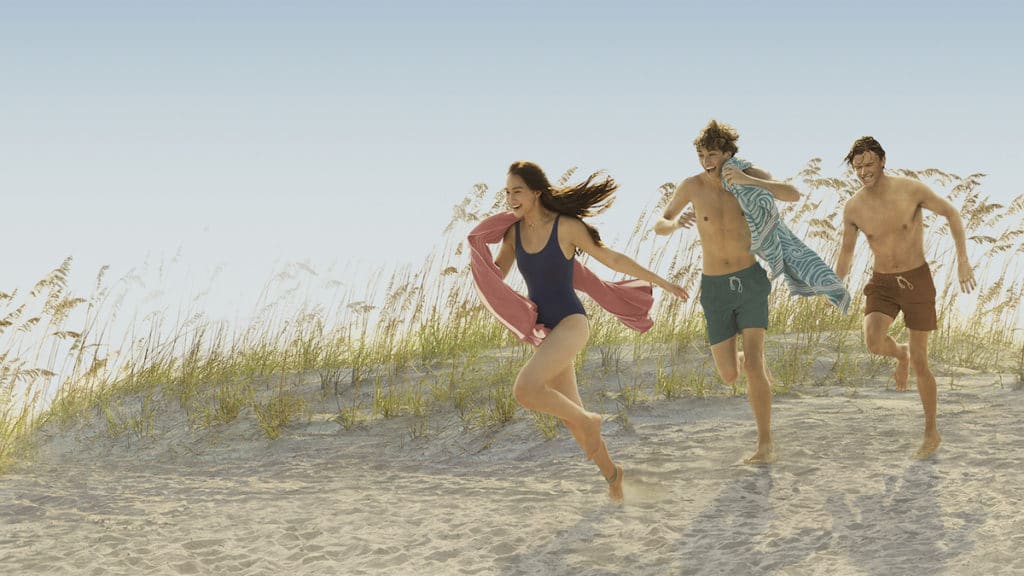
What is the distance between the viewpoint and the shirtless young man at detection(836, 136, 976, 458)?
582cm

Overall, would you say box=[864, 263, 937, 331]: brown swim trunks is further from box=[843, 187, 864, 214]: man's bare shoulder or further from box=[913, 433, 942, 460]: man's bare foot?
box=[913, 433, 942, 460]: man's bare foot

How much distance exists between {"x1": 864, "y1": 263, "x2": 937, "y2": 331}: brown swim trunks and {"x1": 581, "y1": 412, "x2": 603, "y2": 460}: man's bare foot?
1956 mm

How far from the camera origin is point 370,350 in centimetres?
946

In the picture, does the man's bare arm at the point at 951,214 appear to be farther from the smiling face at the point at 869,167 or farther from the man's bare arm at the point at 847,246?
the man's bare arm at the point at 847,246

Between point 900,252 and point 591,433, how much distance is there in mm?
2217

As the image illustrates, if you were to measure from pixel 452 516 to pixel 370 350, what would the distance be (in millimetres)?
4030

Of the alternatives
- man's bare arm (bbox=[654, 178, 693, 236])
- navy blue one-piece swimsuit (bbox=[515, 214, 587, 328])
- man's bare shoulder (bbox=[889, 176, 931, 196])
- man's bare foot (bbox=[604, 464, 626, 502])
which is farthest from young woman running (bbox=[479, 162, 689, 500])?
man's bare shoulder (bbox=[889, 176, 931, 196])

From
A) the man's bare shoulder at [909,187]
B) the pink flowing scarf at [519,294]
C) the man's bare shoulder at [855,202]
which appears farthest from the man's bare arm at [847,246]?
the pink flowing scarf at [519,294]

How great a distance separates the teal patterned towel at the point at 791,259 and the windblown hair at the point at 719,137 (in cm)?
8

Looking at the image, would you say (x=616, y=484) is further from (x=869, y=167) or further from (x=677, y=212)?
(x=869, y=167)

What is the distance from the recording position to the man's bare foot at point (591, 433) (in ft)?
16.8

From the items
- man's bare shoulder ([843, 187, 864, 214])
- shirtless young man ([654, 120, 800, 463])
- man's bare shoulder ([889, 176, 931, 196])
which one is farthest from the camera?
man's bare shoulder ([843, 187, 864, 214])

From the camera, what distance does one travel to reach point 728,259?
18.6 feet

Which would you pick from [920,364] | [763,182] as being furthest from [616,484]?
[920,364]
